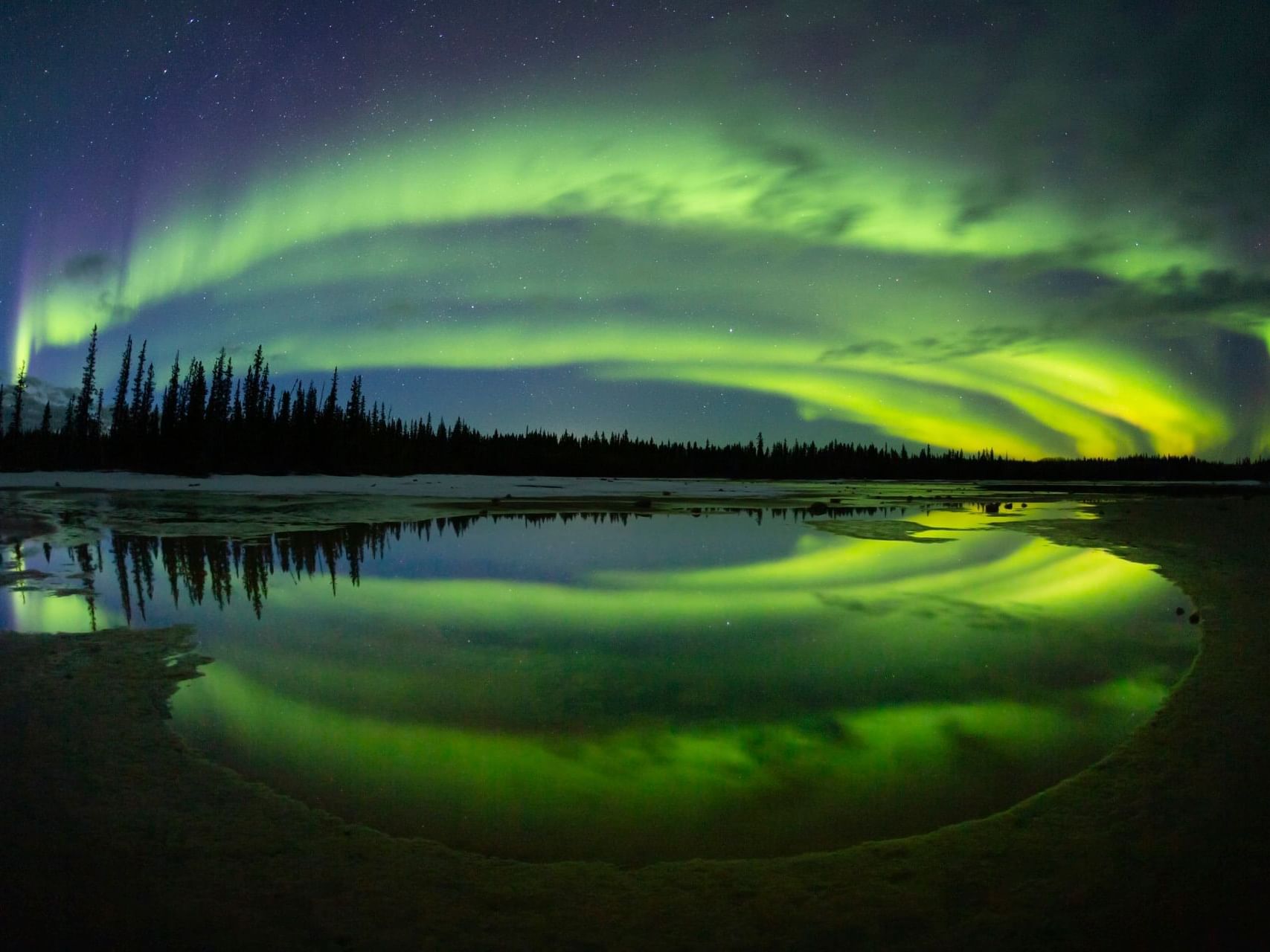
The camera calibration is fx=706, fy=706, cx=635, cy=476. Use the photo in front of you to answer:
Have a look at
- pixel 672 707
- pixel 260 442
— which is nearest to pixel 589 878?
pixel 672 707

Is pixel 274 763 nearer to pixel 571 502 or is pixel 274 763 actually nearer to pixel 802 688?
pixel 802 688

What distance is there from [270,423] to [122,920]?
115m

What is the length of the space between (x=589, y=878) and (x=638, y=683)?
4.30 meters

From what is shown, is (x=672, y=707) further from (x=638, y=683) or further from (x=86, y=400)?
(x=86, y=400)

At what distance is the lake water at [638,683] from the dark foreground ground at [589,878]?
362mm

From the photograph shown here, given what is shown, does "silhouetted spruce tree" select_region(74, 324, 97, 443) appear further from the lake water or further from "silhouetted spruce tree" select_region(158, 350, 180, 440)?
the lake water

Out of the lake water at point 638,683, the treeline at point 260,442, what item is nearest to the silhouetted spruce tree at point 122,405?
the treeline at point 260,442

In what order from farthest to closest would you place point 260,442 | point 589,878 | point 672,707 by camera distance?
point 260,442 < point 672,707 < point 589,878

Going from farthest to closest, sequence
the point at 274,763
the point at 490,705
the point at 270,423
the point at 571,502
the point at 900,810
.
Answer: the point at 270,423 → the point at 571,502 → the point at 490,705 → the point at 274,763 → the point at 900,810

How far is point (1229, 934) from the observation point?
4.13m

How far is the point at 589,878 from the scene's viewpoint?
4.71 metres

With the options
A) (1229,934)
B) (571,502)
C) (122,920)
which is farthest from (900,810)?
(571,502)

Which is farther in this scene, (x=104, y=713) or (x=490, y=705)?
(x=490, y=705)

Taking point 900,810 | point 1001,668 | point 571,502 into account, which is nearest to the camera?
point 900,810
